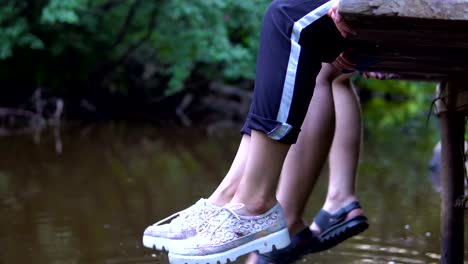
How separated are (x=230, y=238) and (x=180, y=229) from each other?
5.5 inches

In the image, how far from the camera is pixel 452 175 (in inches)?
73.0

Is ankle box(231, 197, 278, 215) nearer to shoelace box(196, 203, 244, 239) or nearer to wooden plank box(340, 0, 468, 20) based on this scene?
shoelace box(196, 203, 244, 239)

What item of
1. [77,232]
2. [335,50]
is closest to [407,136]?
[77,232]

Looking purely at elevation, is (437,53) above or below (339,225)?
above

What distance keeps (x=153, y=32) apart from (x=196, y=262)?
22.6ft

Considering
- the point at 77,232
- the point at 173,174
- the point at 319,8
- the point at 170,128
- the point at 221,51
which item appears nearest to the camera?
the point at 319,8

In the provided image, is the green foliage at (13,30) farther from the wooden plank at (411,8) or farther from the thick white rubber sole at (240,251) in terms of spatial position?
the wooden plank at (411,8)

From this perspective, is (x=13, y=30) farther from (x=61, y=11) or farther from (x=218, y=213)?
(x=218, y=213)

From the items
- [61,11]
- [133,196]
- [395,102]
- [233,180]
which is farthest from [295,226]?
[395,102]

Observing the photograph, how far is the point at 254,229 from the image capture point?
149 centimetres

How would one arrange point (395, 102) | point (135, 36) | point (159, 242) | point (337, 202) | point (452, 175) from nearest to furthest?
1. point (159, 242)
2. point (452, 175)
3. point (337, 202)
4. point (135, 36)
5. point (395, 102)

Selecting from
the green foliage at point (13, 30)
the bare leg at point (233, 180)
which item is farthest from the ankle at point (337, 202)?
the green foliage at point (13, 30)

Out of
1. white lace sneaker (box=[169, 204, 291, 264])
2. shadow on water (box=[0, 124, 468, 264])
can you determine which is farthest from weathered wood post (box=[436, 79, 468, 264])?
white lace sneaker (box=[169, 204, 291, 264])

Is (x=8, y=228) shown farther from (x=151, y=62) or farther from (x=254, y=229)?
(x=151, y=62)
